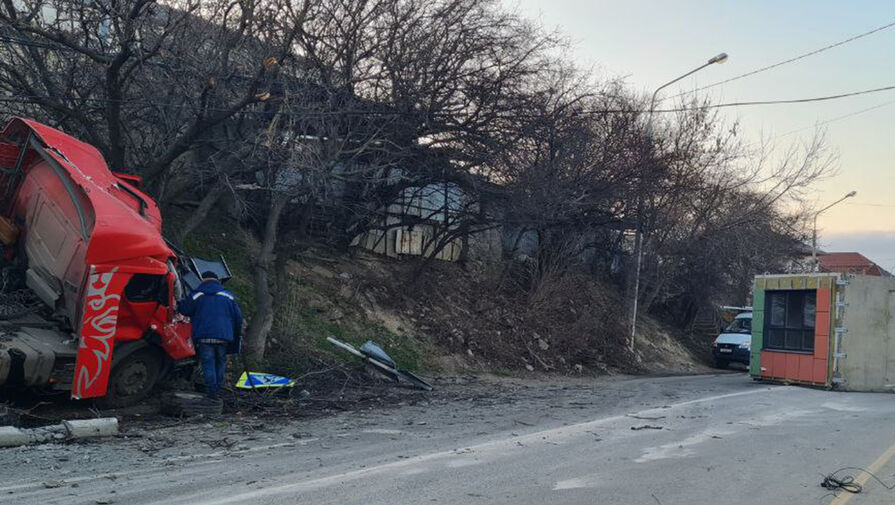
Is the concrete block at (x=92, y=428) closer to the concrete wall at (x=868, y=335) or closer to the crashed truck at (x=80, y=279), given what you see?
the crashed truck at (x=80, y=279)

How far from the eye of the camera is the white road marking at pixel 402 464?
19.1 feet

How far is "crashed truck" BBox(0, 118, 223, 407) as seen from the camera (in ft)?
28.5

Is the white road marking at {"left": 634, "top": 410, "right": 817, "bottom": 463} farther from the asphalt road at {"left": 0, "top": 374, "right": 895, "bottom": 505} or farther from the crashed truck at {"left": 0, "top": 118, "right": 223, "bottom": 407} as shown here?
the crashed truck at {"left": 0, "top": 118, "right": 223, "bottom": 407}

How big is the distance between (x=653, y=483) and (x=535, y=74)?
13.2 m

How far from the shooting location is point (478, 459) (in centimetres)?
776

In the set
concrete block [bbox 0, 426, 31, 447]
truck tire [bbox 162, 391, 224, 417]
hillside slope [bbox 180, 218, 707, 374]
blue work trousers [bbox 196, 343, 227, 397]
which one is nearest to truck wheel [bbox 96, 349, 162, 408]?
truck tire [bbox 162, 391, 224, 417]

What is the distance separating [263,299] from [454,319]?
21.6ft

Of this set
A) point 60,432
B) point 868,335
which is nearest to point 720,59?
point 868,335

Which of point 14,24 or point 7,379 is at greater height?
point 14,24

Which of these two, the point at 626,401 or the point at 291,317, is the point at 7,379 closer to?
the point at 291,317

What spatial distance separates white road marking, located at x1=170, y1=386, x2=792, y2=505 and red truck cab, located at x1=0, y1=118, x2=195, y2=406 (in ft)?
12.2

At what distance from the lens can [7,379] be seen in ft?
27.0

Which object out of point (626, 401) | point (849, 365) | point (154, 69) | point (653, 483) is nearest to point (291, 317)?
point (154, 69)

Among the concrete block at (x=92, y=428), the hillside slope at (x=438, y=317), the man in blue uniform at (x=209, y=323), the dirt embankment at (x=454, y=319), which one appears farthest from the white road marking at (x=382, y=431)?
the dirt embankment at (x=454, y=319)
